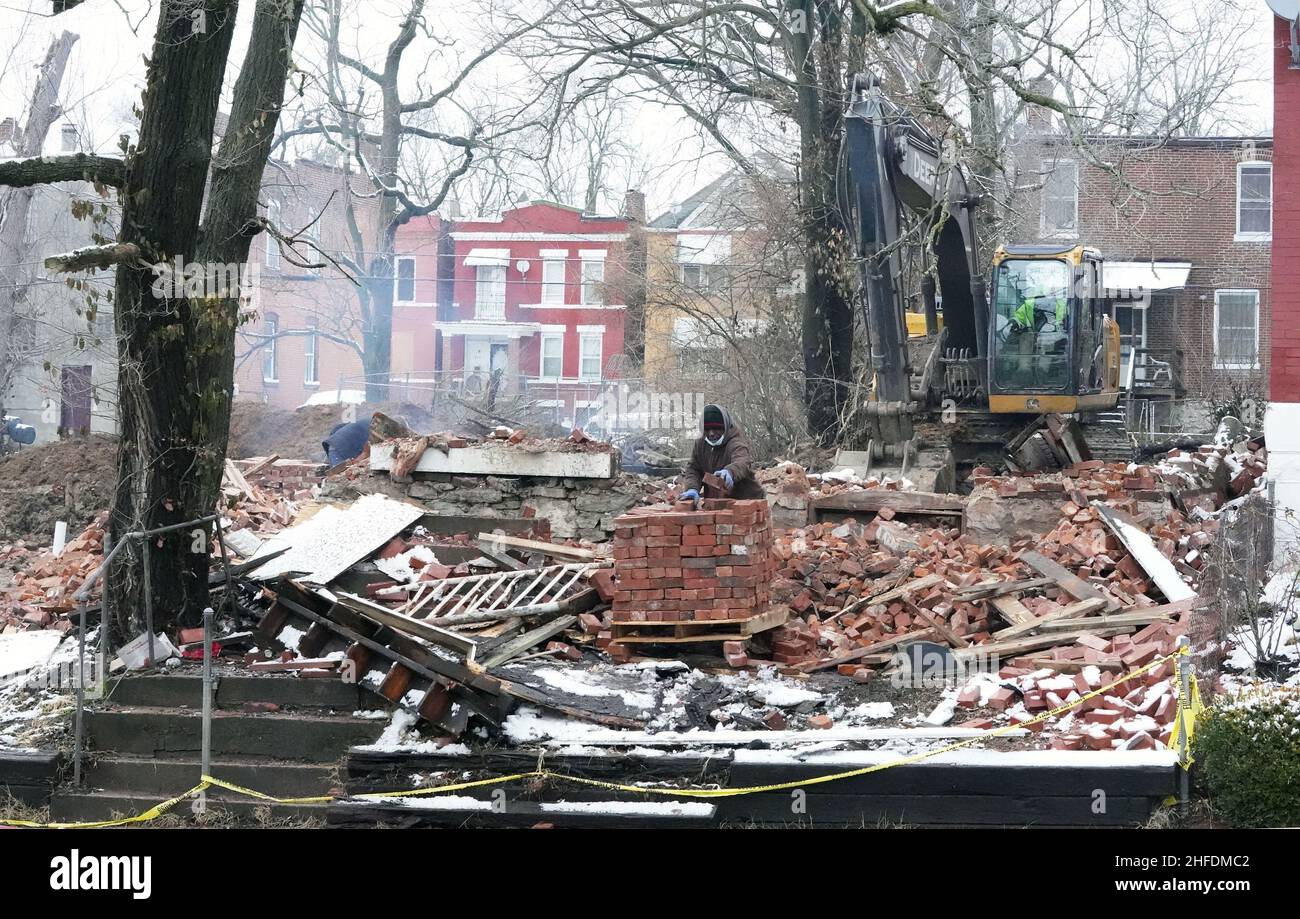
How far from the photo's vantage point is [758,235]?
25.8 metres

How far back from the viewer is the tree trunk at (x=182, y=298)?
389 inches

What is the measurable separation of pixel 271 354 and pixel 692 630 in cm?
3908

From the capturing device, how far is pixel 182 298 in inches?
396

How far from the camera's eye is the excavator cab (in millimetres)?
18406

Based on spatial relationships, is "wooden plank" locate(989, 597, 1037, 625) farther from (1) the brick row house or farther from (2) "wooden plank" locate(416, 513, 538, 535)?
(1) the brick row house

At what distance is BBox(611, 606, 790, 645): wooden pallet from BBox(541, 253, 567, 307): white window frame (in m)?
34.1

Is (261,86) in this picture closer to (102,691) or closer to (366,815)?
(102,691)

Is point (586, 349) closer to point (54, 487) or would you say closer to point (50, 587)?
point (54, 487)

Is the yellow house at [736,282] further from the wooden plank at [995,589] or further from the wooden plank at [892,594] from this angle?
the wooden plank at [995,589]

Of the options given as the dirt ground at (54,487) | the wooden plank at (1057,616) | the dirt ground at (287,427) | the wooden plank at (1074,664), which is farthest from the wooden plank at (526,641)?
the dirt ground at (287,427)

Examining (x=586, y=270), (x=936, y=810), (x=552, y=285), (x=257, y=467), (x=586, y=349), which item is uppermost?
(x=586, y=270)

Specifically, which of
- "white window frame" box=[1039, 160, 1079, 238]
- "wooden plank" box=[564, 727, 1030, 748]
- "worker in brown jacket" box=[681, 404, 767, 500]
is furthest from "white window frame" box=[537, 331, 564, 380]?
"wooden plank" box=[564, 727, 1030, 748]

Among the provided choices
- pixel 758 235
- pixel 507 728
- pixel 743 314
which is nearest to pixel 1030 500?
pixel 507 728

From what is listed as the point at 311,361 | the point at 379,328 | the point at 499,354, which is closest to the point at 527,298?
the point at 499,354
